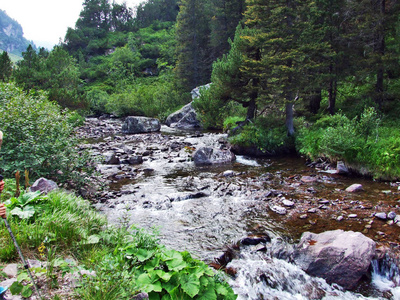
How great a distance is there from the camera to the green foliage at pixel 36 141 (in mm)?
8500

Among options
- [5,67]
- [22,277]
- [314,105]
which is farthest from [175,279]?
[5,67]

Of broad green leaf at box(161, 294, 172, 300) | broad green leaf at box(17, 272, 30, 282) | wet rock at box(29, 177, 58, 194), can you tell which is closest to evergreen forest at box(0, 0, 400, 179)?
wet rock at box(29, 177, 58, 194)

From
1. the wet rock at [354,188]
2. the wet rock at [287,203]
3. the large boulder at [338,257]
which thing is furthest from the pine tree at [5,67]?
the large boulder at [338,257]

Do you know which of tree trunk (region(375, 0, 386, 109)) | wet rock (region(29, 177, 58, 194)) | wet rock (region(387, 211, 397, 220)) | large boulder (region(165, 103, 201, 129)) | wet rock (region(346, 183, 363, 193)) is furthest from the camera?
large boulder (region(165, 103, 201, 129))

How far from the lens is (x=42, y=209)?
571 centimetres

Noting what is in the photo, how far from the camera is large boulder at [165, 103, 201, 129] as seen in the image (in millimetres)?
33469

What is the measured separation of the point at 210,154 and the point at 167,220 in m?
8.31

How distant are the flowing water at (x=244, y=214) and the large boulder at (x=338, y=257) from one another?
195 mm

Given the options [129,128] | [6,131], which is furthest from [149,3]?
[6,131]

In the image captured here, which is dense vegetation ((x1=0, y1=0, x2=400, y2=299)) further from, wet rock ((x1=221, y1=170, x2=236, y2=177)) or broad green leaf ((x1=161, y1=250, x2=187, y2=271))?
wet rock ((x1=221, y1=170, x2=236, y2=177))

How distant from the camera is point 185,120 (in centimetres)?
3394

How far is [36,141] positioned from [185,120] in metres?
25.6

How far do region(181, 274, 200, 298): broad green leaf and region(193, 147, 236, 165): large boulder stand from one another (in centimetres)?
1247

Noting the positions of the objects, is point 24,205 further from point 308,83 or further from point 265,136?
point 308,83
